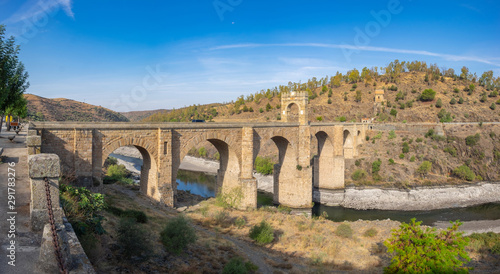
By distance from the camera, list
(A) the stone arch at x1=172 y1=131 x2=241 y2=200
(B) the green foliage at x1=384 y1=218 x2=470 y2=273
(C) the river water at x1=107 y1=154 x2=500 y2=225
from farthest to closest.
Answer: (C) the river water at x1=107 y1=154 x2=500 y2=225, (A) the stone arch at x1=172 y1=131 x2=241 y2=200, (B) the green foliage at x1=384 y1=218 x2=470 y2=273

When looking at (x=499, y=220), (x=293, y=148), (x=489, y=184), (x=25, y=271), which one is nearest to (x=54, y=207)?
(x=25, y=271)

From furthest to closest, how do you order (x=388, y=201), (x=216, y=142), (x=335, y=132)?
1. (x=335, y=132)
2. (x=388, y=201)
3. (x=216, y=142)

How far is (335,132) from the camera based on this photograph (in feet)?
115

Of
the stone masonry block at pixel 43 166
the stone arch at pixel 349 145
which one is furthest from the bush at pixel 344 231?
the stone arch at pixel 349 145

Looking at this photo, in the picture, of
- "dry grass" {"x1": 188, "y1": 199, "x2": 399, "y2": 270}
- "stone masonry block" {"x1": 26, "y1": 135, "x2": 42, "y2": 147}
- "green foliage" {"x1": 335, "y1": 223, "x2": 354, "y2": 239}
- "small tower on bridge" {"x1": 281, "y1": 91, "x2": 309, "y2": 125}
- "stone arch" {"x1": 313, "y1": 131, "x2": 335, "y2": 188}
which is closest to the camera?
"stone masonry block" {"x1": 26, "y1": 135, "x2": 42, "y2": 147}

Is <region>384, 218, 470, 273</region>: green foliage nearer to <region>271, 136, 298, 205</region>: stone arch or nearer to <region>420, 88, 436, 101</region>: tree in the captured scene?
<region>271, 136, 298, 205</region>: stone arch

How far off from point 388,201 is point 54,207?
1291 inches

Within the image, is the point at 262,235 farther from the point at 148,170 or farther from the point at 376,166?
the point at 376,166

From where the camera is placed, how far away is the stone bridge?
46.1 ft

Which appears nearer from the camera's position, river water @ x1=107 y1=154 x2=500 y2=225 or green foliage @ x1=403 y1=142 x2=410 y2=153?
river water @ x1=107 y1=154 x2=500 y2=225

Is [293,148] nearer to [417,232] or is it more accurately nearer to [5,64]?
[417,232]

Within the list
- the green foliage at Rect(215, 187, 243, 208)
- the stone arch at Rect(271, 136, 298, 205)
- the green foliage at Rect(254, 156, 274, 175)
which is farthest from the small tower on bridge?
the green foliage at Rect(254, 156, 274, 175)

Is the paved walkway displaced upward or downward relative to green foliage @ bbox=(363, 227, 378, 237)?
upward

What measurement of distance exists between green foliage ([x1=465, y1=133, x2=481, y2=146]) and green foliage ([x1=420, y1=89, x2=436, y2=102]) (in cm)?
2121
